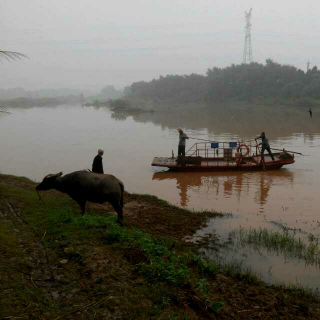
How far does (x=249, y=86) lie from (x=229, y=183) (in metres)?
73.6

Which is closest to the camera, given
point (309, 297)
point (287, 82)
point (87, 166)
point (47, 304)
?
point (47, 304)

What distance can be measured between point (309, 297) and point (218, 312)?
6.62ft

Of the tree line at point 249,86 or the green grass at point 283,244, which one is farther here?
the tree line at point 249,86

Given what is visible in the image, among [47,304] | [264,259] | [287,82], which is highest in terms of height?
[287,82]

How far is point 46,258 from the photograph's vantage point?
573 centimetres

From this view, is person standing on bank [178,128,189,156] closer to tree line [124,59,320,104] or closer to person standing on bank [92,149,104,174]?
person standing on bank [92,149,104,174]

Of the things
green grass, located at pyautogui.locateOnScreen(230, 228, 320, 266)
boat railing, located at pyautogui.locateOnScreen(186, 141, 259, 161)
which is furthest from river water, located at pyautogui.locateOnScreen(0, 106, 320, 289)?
boat railing, located at pyautogui.locateOnScreen(186, 141, 259, 161)

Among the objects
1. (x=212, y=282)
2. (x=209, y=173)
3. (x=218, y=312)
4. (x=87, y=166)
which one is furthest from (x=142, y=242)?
(x=87, y=166)

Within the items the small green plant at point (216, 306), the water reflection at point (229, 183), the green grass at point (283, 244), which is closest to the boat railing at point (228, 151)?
the water reflection at point (229, 183)

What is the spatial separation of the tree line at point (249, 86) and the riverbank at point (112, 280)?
68.0 metres

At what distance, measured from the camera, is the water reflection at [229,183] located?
13.7 metres

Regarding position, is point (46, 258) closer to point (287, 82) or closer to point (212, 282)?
point (212, 282)

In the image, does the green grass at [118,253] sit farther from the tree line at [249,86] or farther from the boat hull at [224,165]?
the tree line at [249,86]

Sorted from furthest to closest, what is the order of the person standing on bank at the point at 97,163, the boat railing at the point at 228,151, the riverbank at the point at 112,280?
the boat railing at the point at 228,151
the person standing on bank at the point at 97,163
the riverbank at the point at 112,280
